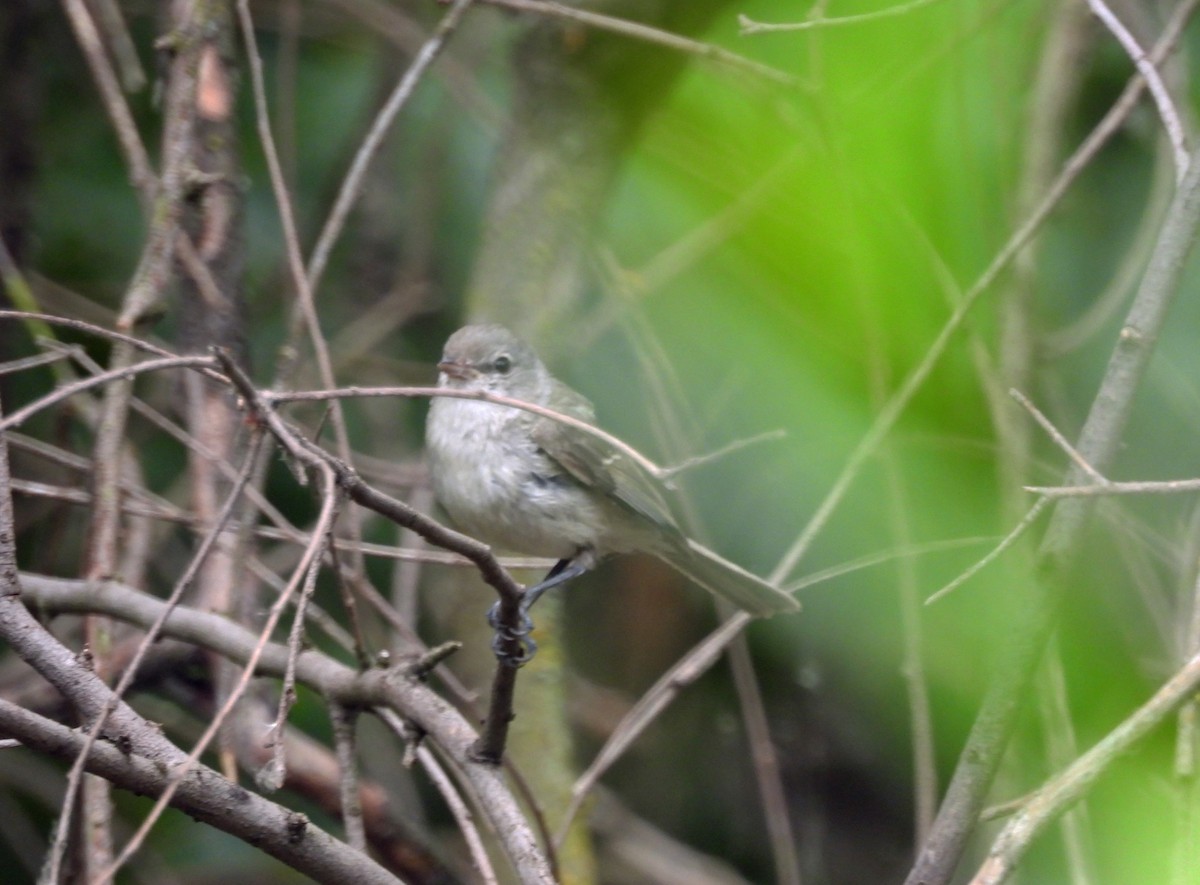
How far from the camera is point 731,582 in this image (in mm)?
3617

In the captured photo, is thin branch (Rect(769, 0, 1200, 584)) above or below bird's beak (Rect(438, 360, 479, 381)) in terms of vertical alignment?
below

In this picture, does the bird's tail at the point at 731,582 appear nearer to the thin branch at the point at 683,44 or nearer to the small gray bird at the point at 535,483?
the small gray bird at the point at 535,483

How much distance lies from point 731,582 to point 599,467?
0.46 m

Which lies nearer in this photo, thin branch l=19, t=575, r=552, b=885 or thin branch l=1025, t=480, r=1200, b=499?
thin branch l=1025, t=480, r=1200, b=499

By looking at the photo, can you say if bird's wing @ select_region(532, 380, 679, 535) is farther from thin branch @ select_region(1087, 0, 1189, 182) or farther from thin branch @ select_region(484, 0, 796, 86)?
thin branch @ select_region(1087, 0, 1189, 182)

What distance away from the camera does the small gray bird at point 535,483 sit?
11.2 ft

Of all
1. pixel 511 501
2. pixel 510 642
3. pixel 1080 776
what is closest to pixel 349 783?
pixel 510 642

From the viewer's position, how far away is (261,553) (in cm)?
475

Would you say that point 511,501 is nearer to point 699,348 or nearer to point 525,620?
point 525,620

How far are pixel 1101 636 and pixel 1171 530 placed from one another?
5.81 ft

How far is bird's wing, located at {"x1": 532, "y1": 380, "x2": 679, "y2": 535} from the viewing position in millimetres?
3467

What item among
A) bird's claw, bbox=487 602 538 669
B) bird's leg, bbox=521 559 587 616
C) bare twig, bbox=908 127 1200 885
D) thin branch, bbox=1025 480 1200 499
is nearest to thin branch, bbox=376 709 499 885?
bird's claw, bbox=487 602 538 669

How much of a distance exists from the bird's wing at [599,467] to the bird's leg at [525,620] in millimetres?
227

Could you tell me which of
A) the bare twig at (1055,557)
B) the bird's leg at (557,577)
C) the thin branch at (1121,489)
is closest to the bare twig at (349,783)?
the bird's leg at (557,577)
